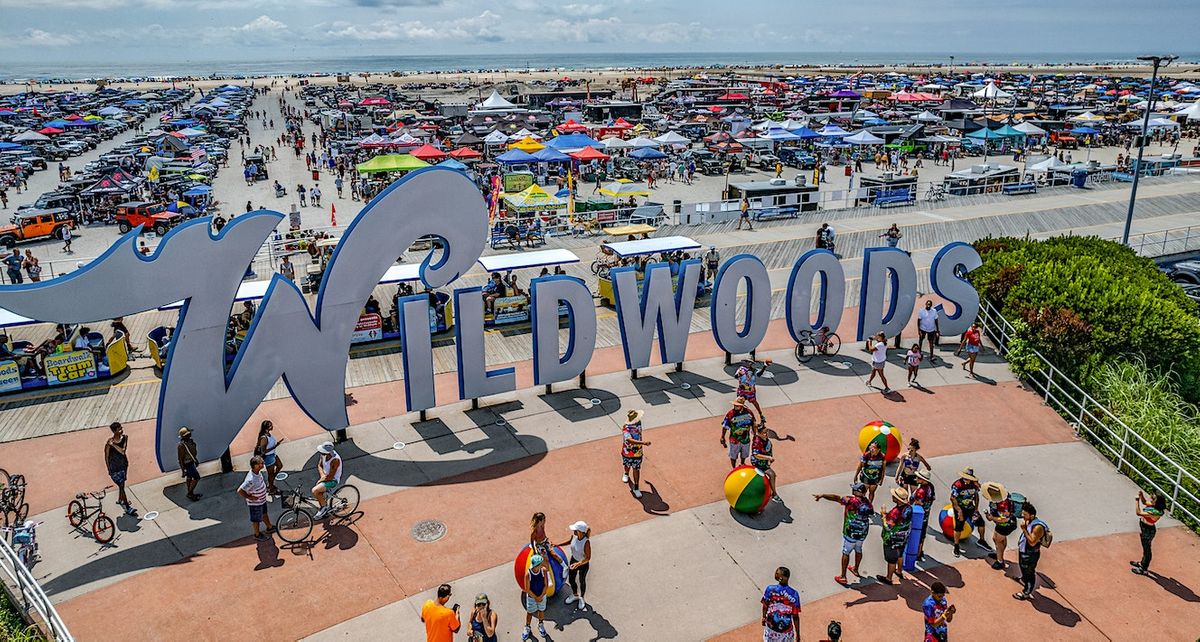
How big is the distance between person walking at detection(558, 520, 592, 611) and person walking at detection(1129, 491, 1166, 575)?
7894 mm

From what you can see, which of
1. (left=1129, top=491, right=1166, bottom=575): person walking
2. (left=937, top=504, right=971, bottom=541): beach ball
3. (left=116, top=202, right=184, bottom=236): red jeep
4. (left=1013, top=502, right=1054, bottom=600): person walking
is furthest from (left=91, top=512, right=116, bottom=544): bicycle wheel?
(left=116, top=202, right=184, bottom=236): red jeep

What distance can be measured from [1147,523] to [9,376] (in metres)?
22.4

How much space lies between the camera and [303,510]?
12.5 m

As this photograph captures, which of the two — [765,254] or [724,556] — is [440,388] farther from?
[765,254]

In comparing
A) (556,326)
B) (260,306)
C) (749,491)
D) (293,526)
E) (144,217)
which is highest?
(260,306)

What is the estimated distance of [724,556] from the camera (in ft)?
38.8

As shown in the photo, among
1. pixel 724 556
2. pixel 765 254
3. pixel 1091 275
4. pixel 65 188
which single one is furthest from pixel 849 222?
pixel 65 188

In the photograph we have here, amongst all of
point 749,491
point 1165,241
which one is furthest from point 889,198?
point 749,491

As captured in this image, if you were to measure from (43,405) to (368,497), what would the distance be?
949cm

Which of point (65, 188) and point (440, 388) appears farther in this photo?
point (65, 188)

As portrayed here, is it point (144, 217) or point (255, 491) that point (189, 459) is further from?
point (144, 217)

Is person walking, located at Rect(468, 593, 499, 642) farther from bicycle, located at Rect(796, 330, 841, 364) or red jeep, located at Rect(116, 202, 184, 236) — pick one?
red jeep, located at Rect(116, 202, 184, 236)

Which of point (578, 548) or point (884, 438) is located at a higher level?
point (578, 548)

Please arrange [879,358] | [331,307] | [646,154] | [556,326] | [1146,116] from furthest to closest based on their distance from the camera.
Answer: [646,154] < [1146,116] < [879,358] < [556,326] < [331,307]
